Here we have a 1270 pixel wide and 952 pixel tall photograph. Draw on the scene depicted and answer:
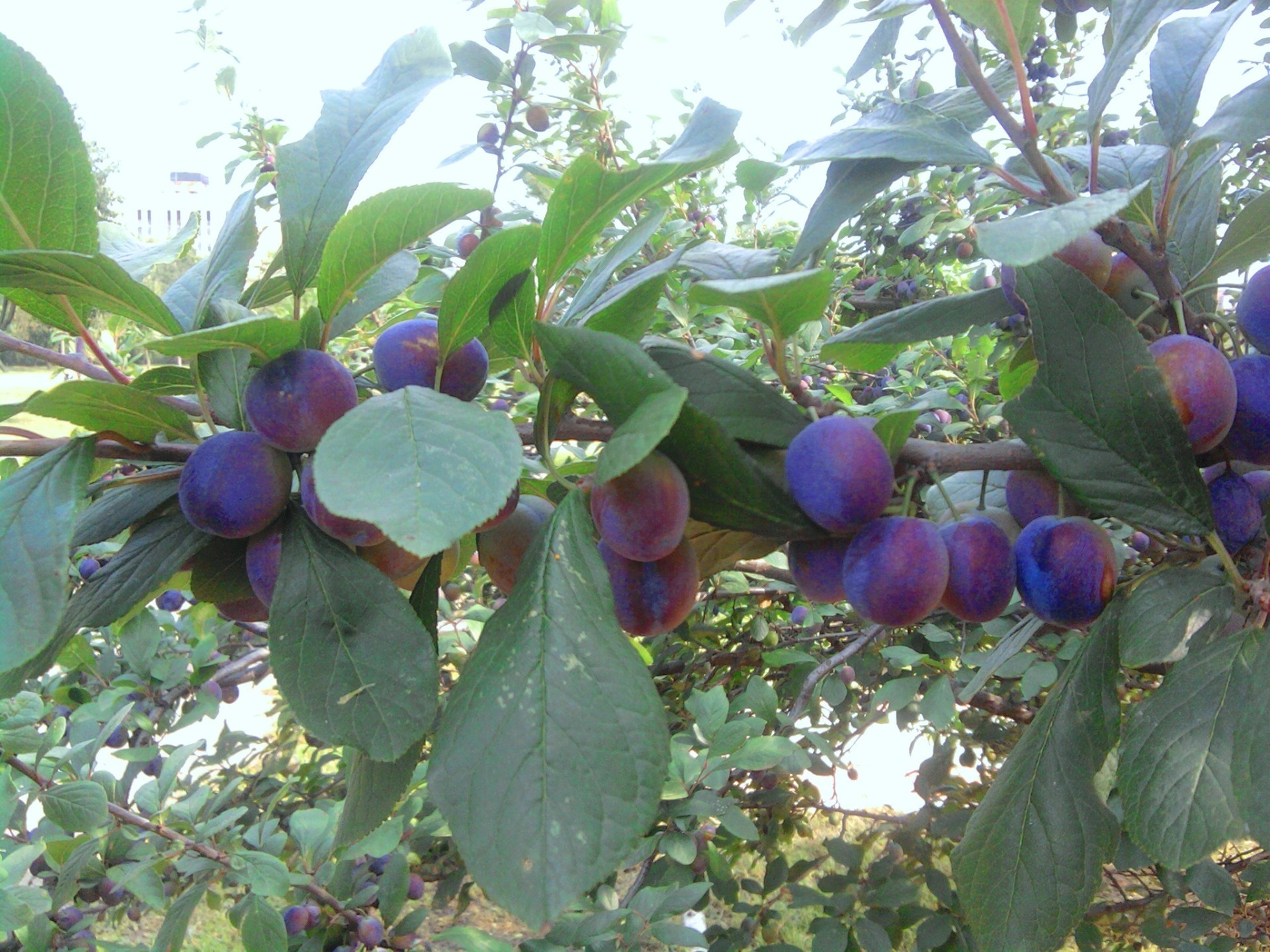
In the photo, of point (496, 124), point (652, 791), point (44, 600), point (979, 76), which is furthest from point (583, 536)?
point (496, 124)

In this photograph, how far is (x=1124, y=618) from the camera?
0.48 m

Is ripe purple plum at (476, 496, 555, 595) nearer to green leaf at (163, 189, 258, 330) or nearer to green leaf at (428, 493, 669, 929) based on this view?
green leaf at (428, 493, 669, 929)

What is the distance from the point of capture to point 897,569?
47 cm

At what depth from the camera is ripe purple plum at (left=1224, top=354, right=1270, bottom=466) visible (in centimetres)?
49

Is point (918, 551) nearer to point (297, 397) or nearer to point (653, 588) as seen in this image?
point (653, 588)

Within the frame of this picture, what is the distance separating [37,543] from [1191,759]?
65 cm

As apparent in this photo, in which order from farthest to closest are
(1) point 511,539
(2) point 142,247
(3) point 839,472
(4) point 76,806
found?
(4) point 76,806
(2) point 142,247
(1) point 511,539
(3) point 839,472

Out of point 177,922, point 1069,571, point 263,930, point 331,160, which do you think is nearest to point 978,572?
point 1069,571

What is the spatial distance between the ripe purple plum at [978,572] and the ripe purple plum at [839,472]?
0.27 feet

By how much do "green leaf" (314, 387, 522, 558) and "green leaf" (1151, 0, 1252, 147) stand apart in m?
0.51

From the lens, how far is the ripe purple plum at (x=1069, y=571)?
50 centimetres

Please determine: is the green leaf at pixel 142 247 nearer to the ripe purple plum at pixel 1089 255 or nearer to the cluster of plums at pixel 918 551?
the cluster of plums at pixel 918 551

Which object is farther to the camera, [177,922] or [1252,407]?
[177,922]

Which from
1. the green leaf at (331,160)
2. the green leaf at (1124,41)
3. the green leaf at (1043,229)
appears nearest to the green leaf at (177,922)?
the green leaf at (331,160)
